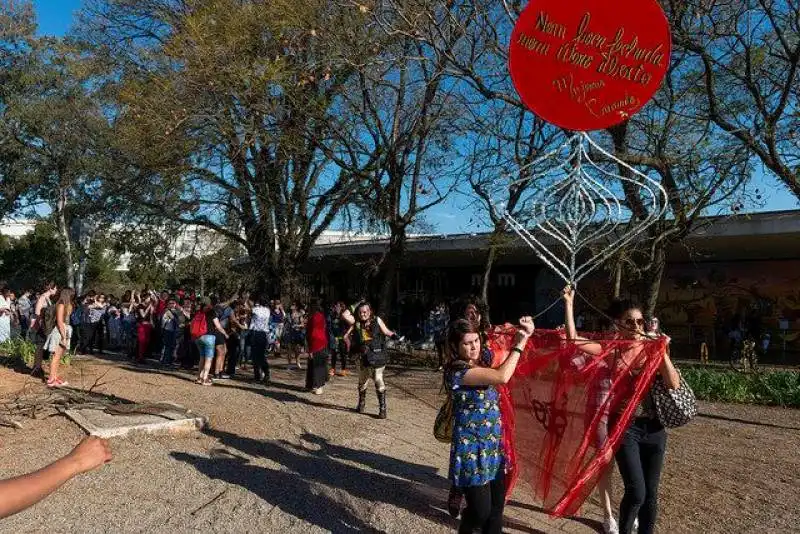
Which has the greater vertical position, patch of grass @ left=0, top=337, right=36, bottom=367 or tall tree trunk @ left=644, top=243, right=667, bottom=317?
tall tree trunk @ left=644, top=243, right=667, bottom=317

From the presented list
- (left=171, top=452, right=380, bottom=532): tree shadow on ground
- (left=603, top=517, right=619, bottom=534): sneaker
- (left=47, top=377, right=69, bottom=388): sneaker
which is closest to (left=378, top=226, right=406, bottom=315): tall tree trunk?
(left=47, top=377, right=69, bottom=388): sneaker

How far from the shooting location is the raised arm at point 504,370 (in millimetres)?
3834

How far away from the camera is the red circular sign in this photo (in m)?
5.22

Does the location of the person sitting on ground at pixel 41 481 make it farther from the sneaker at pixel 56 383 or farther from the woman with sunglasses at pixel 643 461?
the sneaker at pixel 56 383

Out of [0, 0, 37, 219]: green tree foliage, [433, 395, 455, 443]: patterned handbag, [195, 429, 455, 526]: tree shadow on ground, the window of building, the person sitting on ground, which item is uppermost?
[0, 0, 37, 219]: green tree foliage

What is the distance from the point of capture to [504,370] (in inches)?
151

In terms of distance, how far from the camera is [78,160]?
987 inches

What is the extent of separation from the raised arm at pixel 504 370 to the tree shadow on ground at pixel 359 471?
1.68 meters

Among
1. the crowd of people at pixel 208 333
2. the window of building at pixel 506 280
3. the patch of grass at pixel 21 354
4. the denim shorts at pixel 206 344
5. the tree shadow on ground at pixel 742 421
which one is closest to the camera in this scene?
the tree shadow on ground at pixel 742 421

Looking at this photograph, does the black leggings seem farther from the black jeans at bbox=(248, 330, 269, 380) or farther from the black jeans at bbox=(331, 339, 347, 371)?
the black jeans at bbox=(331, 339, 347, 371)

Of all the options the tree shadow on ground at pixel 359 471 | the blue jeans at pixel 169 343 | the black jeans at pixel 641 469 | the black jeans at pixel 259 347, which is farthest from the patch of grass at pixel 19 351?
the black jeans at pixel 641 469

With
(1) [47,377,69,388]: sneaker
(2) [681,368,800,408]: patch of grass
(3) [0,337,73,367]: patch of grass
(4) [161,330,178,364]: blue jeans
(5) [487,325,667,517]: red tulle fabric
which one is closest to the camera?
(5) [487,325,667,517]: red tulle fabric

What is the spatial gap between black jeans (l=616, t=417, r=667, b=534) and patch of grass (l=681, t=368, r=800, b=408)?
7684 mm

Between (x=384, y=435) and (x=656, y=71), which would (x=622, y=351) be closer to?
(x=656, y=71)
